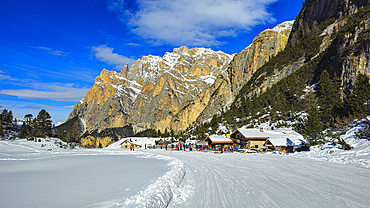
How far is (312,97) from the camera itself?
54.7 meters

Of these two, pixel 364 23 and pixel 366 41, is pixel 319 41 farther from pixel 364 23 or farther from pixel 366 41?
pixel 366 41

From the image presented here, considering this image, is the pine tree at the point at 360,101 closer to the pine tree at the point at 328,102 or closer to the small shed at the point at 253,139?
the pine tree at the point at 328,102

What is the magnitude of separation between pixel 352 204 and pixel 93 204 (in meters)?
8.30

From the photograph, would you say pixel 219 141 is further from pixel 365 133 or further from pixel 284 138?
pixel 365 133

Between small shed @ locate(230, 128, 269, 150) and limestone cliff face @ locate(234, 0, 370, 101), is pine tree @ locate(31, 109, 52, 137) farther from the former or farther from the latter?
limestone cliff face @ locate(234, 0, 370, 101)

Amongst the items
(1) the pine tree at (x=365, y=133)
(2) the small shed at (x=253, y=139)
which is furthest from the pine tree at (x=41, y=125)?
(1) the pine tree at (x=365, y=133)

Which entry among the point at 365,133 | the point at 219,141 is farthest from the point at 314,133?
the point at 219,141

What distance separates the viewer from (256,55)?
120562 mm

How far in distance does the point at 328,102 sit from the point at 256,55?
84612mm

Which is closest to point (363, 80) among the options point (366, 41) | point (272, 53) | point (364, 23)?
point (366, 41)

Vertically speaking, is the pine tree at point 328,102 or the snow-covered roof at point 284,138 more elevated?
the pine tree at point 328,102

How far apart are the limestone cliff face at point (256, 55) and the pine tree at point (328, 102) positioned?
71.9 metres

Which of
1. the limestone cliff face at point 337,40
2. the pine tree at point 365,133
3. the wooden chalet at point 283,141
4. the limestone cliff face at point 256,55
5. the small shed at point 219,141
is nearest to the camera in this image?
the pine tree at point 365,133

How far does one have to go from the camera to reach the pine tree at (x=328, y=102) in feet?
111
